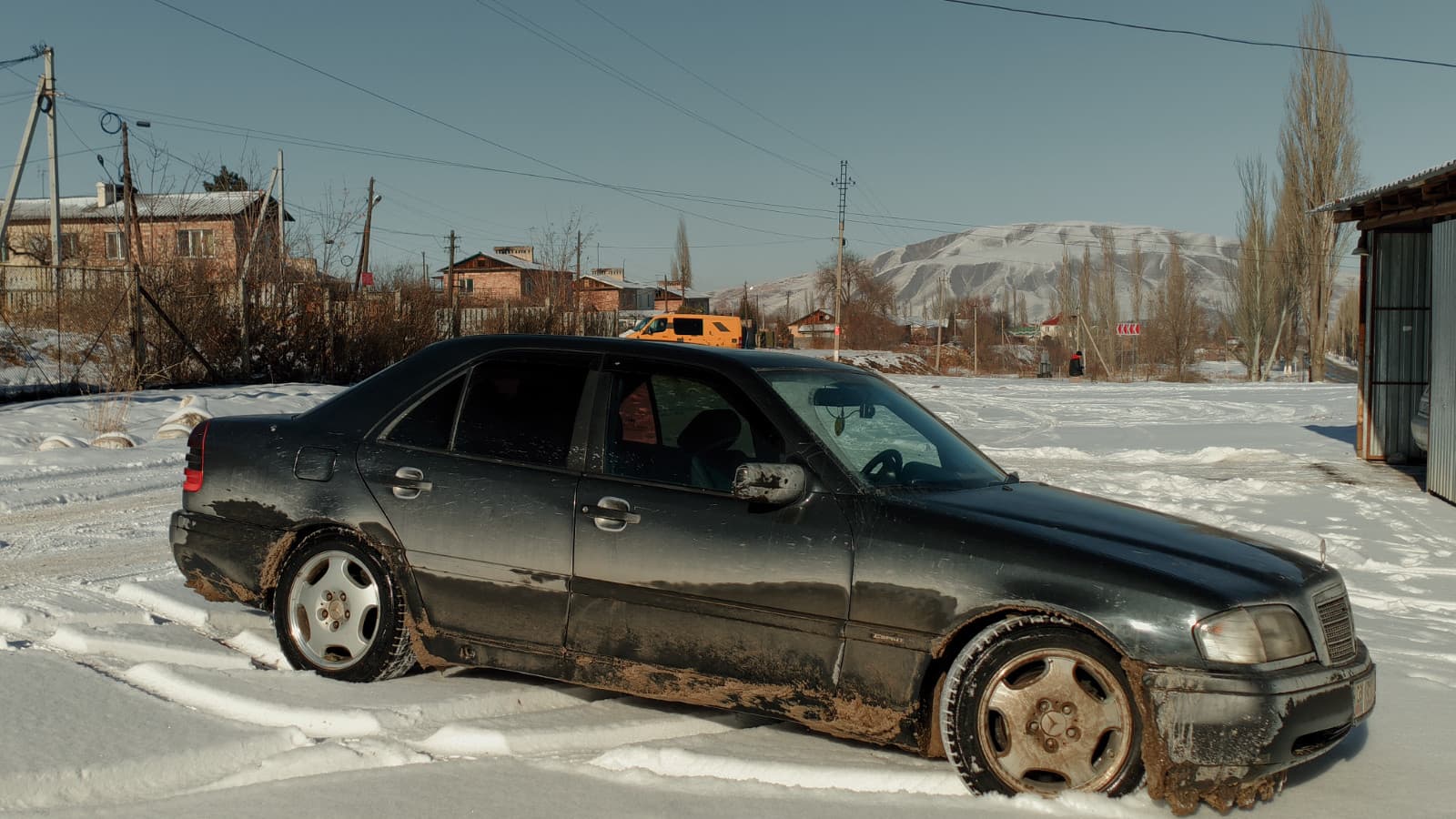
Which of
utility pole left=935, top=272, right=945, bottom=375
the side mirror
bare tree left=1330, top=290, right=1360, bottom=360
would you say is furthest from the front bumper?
bare tree left=1330, top=290, right=1360, bottom=360

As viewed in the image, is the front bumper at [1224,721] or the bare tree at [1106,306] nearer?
the front bumper at [1224,721]

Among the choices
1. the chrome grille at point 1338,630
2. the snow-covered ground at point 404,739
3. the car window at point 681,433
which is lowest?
the snow-covered ground at point 404,739

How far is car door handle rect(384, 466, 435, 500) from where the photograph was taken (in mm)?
4672

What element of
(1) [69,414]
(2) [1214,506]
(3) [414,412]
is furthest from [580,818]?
(1) [69,414]

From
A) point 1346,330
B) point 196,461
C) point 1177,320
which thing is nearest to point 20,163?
point 196,461

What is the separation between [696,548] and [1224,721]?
69.9 inches

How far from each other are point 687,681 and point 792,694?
41 centimetres

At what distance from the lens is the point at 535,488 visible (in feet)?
14.6

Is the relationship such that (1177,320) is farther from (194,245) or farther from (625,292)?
(194,245)

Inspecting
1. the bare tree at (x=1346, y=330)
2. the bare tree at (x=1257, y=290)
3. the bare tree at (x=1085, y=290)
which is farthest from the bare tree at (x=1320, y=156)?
the bare tree at (x=1346, y=330)

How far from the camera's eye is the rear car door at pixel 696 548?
12.9 feet

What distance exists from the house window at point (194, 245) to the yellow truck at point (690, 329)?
26.5 metres

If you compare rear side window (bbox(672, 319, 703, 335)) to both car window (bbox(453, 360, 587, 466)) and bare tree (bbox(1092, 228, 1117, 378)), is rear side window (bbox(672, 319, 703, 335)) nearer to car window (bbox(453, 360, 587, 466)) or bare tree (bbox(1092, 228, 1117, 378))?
bare tree (bbox(1092, 228, 1117, 378))

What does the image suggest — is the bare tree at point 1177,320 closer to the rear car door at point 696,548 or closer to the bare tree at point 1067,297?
the bare tree at point 1067,297
